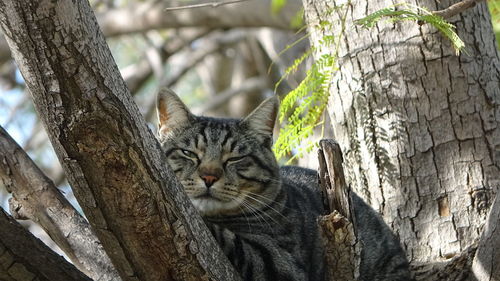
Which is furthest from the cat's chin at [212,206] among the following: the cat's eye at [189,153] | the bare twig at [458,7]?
the bare twig at [458,7]

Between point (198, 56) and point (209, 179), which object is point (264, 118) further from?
point (198, 56)

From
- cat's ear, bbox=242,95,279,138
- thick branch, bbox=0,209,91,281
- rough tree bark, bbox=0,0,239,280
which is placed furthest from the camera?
cat's ear, bbox=242,95,279,138

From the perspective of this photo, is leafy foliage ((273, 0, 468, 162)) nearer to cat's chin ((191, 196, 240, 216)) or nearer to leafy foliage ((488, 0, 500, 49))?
cat's chin ((191, 196, 240, 216))

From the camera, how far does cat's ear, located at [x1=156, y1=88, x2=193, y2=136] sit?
4.63 meters

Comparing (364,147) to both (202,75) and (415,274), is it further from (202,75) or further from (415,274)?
(202,75)

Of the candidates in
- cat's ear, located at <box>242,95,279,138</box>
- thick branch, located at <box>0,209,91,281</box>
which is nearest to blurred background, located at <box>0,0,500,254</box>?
cat's ear, located at <box>242,95,279,138</box>

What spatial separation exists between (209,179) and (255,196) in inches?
13.6

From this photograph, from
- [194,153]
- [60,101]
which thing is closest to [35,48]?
[60,101]

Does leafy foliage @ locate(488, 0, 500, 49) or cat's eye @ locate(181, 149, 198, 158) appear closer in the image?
cat's eye @ locate(181, 149, 198, 158)

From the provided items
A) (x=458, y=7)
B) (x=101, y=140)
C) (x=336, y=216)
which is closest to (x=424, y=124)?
(x=458, y=7)

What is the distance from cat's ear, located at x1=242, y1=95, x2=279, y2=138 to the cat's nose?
24.2 inches

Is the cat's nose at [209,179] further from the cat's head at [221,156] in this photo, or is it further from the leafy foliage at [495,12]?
the leafy foliage at [495,12]

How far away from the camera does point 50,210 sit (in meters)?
3.86

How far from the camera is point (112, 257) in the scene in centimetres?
297
